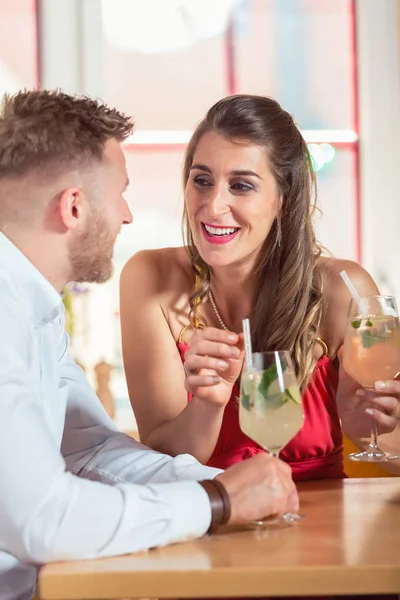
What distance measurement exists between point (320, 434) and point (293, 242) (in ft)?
1.71

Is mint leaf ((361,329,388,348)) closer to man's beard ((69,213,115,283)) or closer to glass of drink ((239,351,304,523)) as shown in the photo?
glass of drink ((239,351,304,523))

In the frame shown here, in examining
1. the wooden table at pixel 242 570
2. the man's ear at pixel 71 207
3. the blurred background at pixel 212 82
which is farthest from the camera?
the blurred background at pixel 212 82

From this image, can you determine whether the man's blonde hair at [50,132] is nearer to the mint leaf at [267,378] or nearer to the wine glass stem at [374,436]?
the mint leaf at [267,378]

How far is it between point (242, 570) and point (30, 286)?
603mm

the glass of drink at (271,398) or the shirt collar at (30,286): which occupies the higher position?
the shirt collar at (30,286)

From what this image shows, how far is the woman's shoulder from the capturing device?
2498 millimetres

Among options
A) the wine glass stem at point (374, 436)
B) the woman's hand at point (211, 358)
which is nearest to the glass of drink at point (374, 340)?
the wine glass stem at point (374, 436)

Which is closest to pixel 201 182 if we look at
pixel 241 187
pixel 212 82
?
pixel 241 187

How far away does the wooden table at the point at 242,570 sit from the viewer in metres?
1.15

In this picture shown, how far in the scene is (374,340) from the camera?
6.03 feet

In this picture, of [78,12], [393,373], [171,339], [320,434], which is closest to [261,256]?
[171,339]

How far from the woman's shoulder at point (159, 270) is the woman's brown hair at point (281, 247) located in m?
0.04

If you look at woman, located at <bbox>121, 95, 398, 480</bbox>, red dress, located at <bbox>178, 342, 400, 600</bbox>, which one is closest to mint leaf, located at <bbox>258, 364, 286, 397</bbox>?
woman, located at <bbox>121, 95, 398, 480</bbox>

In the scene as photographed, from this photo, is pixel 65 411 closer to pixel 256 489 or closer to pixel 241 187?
pixel 256 489
